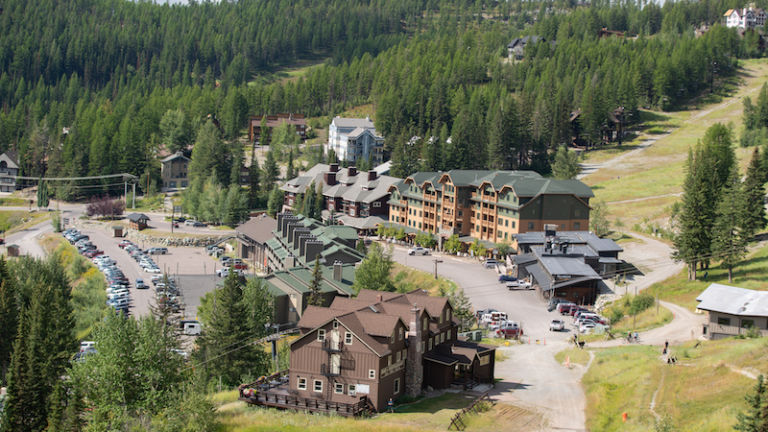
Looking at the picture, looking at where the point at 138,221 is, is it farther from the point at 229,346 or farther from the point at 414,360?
the point at 414,360

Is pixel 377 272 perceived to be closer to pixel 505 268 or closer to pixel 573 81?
pixel 505 268

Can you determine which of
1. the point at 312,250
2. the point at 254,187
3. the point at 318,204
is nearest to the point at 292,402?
the point at 312,250

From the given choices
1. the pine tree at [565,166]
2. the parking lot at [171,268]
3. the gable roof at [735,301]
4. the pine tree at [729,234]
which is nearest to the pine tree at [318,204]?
the parking lot at [171,268]

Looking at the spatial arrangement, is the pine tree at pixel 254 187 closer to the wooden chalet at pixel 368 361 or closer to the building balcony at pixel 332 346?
the wooden chalet at pixel 368 361

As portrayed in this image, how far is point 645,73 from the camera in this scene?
149 meters

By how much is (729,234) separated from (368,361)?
131 ft

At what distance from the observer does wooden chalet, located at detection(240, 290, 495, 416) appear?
143 ft

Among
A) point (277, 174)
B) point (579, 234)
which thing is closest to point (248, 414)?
point (579, 234)

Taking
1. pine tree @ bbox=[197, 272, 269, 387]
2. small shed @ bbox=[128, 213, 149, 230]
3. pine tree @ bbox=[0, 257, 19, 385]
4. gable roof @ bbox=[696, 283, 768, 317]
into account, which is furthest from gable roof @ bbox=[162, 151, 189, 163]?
gable roof @ bbox=[696, 283, 768, 317]

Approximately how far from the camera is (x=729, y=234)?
6838 centimetres

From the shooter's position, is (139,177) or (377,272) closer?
(377,272)

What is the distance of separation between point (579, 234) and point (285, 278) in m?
32.3

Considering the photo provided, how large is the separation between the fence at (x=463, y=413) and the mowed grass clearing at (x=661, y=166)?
56.1 meters

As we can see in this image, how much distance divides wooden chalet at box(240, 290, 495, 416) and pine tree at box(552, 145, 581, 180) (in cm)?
6506
